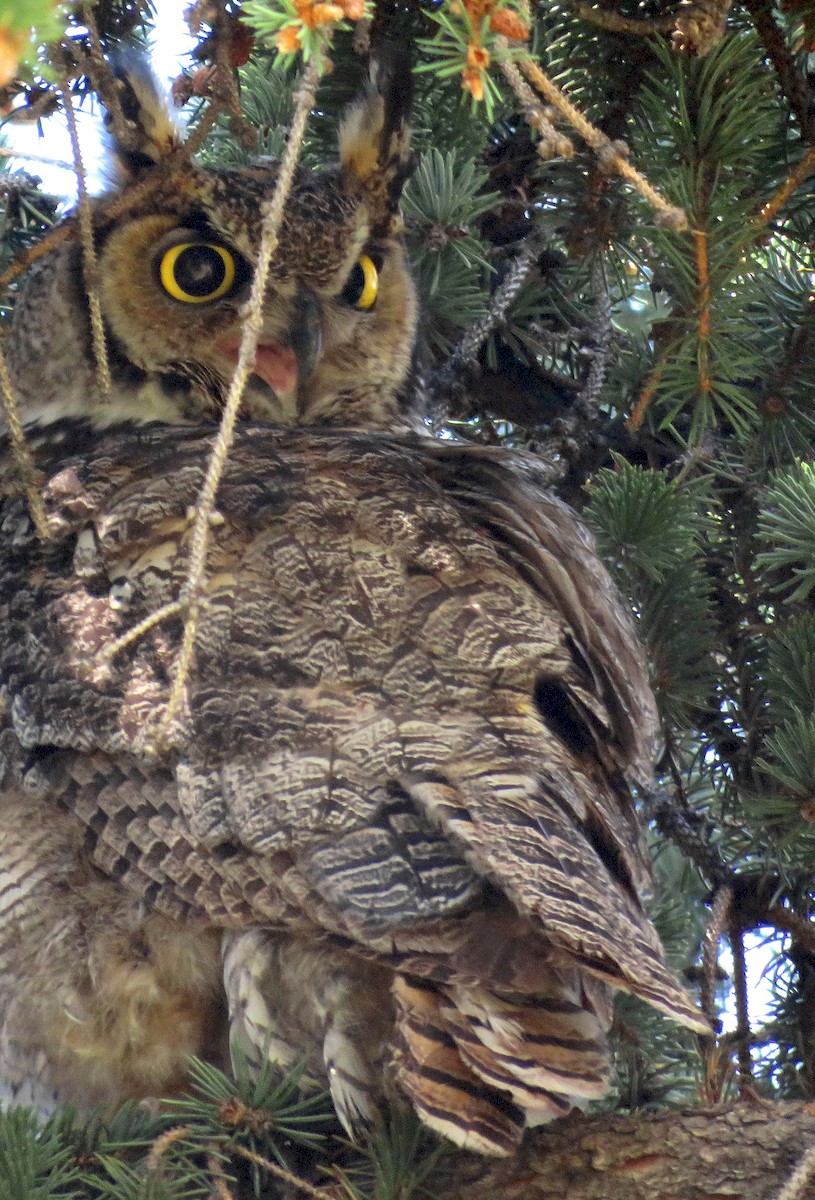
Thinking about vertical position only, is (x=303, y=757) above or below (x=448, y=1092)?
above

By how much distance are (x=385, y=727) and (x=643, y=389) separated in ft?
3.19

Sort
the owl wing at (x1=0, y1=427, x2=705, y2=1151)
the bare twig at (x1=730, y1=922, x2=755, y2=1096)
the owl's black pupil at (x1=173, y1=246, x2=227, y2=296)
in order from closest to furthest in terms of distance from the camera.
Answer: the owl wing at (x1=0, y1=427, x2=705, y2=1151) < the bare twig at (x1=730, y1=922, x2=755, y2=1096) < the owl's black pupil at (x1=173, y1=246, x2=227, y2=296)

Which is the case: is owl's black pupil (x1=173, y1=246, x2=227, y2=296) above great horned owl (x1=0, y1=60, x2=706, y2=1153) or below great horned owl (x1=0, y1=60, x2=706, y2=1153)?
above

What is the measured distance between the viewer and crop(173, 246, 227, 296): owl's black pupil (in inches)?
90.8

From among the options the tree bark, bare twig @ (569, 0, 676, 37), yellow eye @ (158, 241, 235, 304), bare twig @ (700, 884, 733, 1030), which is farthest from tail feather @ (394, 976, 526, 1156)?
yellow eye @ (158, 241, 235, 304)

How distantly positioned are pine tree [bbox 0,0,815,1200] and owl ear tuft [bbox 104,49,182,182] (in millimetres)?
91

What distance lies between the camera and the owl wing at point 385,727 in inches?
55.2

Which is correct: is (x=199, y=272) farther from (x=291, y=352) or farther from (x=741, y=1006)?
(x=741, y=1006)

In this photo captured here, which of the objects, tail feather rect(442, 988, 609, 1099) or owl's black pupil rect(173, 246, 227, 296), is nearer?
tail feather rect(442, 988, 609, 1099)

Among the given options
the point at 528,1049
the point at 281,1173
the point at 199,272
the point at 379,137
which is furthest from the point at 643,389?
the point at 281,1173

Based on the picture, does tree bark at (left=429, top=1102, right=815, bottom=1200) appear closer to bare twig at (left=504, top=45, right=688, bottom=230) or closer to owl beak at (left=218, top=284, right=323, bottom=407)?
bare twig at (left=504, top=45, right=688, bottom=230)

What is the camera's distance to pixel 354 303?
2.54 m

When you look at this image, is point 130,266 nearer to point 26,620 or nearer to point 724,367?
point 26,620

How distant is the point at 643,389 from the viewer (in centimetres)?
234
